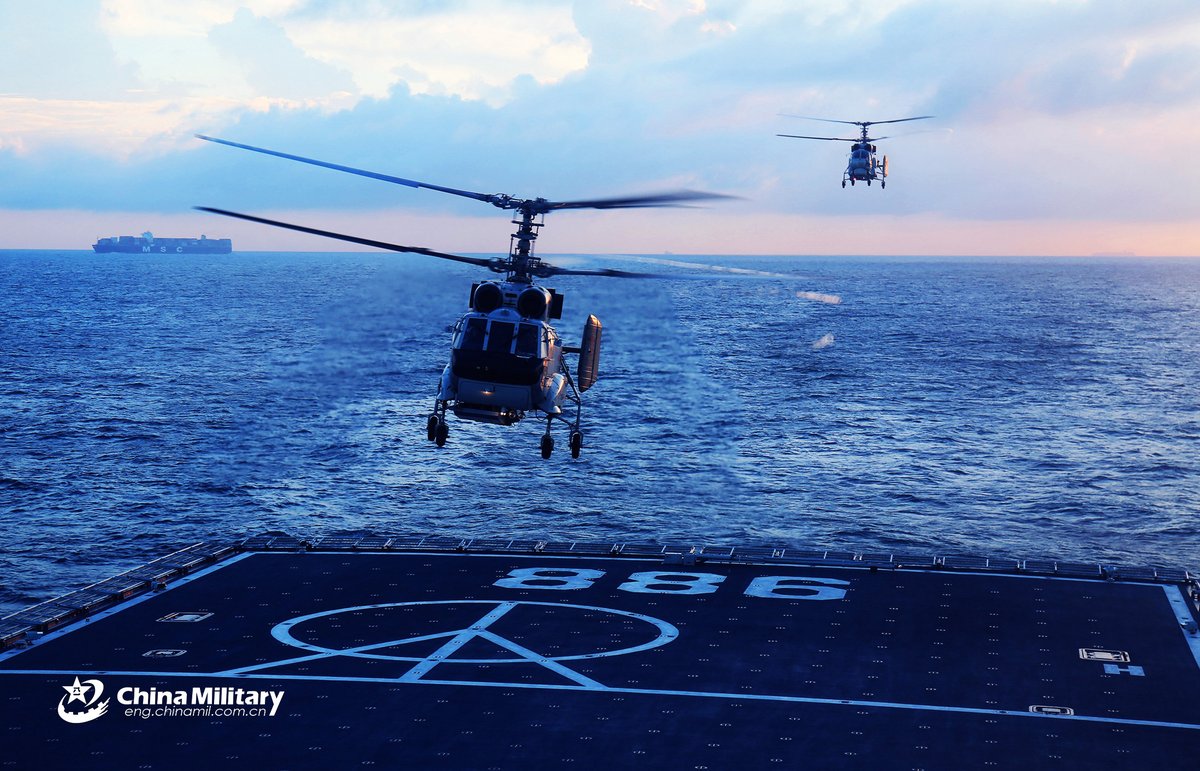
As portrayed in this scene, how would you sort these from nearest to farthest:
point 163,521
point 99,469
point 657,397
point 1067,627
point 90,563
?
point 1067,627
point 90,563
point 163,521
point 99,469
point 657,397

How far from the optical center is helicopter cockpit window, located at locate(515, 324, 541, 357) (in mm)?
40719

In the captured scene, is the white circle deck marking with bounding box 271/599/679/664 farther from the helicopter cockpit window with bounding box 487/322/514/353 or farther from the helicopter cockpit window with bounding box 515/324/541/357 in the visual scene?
the helicopter cockpit window with bounding box 487/322/514/353

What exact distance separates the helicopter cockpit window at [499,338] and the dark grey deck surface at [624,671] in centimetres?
1120

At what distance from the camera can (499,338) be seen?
1602 inches

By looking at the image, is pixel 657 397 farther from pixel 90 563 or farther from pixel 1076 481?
pixel 90 563

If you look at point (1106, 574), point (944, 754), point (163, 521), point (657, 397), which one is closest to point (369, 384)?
point (657, 397)

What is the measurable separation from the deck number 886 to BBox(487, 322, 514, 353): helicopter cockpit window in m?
15.7

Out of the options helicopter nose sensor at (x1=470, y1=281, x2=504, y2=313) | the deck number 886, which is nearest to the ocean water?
helicopter nose sensor at (x1=470, y1=281, x2=504, y2=313)

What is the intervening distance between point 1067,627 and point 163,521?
57.7 metres

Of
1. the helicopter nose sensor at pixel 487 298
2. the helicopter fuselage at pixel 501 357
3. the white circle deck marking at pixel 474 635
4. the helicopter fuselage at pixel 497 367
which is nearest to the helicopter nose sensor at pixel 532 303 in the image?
the helicopter fuselage at pixel 501 357

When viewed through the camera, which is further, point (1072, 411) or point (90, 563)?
point (1072, 411)

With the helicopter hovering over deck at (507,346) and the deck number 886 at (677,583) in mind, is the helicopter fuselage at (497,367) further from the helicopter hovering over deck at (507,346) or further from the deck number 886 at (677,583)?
the deck number 886 at (677,583)

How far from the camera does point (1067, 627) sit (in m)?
Answer: 47.0

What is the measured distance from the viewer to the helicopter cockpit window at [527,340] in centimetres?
4072
